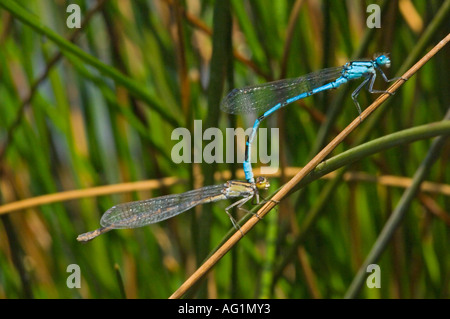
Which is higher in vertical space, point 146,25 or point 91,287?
point 146,25

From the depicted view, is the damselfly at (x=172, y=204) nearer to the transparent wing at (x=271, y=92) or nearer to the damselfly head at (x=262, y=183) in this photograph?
the damselfly head at (x=262, y=183)

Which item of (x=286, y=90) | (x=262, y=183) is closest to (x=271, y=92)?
(x=286, y=90)

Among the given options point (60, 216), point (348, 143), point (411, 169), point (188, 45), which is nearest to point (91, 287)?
point (60, 216)

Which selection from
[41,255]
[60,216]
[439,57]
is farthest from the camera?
[41,255]

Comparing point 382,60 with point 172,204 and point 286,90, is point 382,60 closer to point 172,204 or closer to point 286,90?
point 286,90

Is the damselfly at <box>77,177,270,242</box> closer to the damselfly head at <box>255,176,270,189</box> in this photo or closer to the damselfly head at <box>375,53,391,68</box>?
the damselfly head at <box>255,176,270,189</box>

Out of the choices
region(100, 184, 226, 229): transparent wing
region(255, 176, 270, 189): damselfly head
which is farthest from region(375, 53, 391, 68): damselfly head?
region(100, 184, 226, 229): transparent wing
